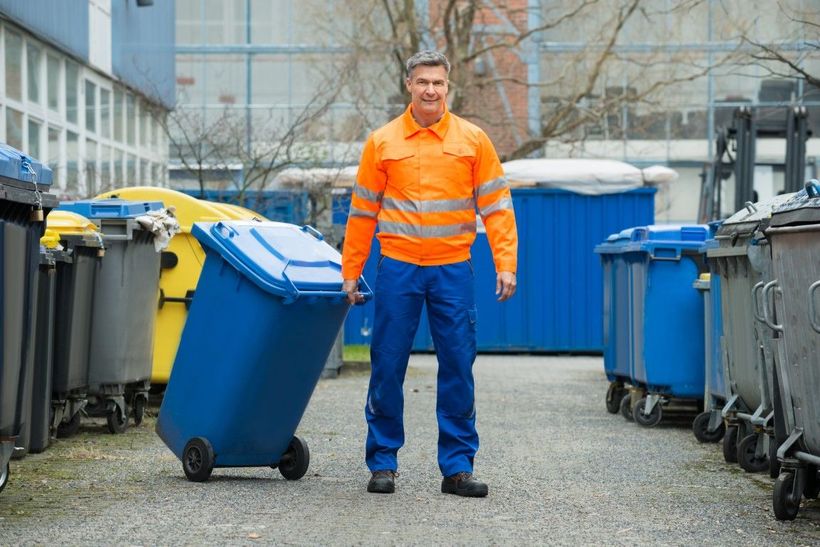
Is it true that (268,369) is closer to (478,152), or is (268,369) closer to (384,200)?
(384,200)

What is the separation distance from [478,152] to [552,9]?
2127 centimetres

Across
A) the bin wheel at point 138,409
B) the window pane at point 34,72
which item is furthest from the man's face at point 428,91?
the window pane at point 34,72

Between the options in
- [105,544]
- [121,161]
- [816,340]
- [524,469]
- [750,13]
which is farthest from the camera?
[750,13]

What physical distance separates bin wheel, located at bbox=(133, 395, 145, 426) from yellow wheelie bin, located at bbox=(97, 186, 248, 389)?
520 mm

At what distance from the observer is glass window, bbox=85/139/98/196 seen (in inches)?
644

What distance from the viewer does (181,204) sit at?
10781 mm

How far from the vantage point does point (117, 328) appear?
923cm

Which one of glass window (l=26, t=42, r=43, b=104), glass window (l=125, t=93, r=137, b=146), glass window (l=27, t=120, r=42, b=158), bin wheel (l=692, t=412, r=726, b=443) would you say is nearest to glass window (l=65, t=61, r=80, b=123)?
glass window (l=26, t=42, r=43, b=104)

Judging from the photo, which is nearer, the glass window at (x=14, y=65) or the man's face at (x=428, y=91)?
the man's face at (x=428, y=91)

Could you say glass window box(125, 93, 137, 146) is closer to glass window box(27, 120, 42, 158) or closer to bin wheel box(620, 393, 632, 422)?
glass window box(27, 120, 42, 158)

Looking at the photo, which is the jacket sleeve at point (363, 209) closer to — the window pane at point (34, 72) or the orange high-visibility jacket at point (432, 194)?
the orange high-visibility jacket at point (432, 194)

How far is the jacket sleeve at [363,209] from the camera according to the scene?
674 cm

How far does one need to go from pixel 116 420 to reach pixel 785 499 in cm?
451

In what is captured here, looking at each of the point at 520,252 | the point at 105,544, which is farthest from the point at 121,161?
the point at 105,544
